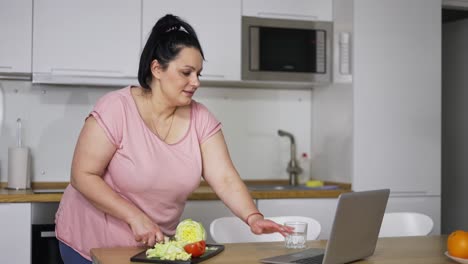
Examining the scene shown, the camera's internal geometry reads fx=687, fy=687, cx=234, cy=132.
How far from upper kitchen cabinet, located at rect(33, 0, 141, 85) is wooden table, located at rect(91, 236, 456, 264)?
1.61 meters

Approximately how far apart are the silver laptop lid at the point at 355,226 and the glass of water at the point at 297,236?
0.20 meters

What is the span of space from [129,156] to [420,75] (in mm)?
2171

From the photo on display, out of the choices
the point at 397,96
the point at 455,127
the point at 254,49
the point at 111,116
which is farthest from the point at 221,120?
the point at 111,116

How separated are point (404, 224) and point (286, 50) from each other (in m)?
1.32

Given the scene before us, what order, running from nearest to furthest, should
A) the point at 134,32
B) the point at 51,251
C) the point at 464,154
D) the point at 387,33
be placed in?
1. the point at 51,251
2. the point at 134,32
3. the point at 387,33
4. the point at 464,154

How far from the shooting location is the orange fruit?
6.22 ft

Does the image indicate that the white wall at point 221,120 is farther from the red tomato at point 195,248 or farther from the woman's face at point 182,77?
the red tomato at point 195,248

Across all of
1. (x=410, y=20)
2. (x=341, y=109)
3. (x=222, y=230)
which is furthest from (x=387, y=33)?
(x=222, y=230)

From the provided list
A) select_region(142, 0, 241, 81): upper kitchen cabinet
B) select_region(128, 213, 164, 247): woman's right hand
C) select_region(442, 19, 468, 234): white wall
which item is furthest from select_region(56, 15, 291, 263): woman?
select_region(442, 19, 468, 234): white wall

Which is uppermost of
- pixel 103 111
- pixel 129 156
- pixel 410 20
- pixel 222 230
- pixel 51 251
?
pixel 410 20

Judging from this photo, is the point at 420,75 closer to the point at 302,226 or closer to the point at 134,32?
the point at 134,32

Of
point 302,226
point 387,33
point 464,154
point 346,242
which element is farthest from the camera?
point 464,154

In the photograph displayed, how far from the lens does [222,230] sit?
249 centimetres

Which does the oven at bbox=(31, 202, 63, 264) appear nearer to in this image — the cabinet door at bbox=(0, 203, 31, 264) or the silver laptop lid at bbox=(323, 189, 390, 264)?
the cabinet door at bbox=(0, 203, 31, 264)
